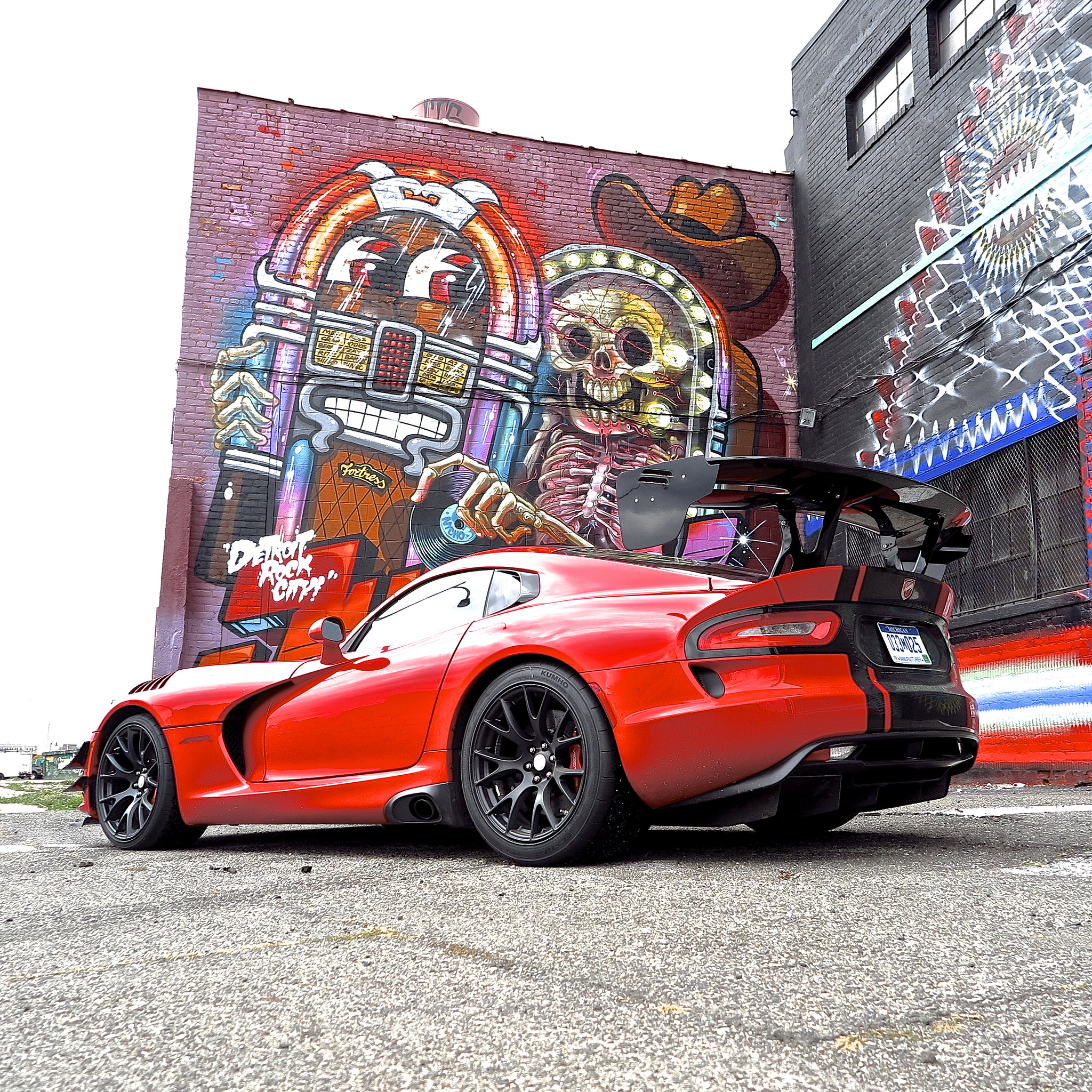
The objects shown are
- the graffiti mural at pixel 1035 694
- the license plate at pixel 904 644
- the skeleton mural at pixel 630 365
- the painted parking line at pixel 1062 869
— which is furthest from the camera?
the skeleton mural at pixel 630 365

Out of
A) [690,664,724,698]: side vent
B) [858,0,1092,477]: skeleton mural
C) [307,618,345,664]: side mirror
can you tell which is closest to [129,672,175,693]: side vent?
[307,618,345,664]: side mirror

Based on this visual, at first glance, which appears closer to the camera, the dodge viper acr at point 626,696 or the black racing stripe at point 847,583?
the dodge viper acr at point 626,696

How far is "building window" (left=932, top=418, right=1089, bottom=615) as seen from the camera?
9.44m

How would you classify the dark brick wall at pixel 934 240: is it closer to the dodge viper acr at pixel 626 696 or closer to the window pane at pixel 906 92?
the window pane at pixel 906 92

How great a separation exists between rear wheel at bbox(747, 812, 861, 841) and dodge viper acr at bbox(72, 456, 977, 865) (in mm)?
13

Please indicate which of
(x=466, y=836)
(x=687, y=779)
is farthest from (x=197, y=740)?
(x=687, y=779)

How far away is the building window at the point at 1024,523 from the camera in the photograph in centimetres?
944

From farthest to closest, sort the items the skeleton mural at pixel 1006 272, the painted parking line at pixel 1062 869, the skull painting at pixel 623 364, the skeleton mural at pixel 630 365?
the skull painting at pixel 623 364, the skeleton mural at pixel 630 365, the skeleton mural at pixel 1006 272, the painted parking line at pixel 1062 869

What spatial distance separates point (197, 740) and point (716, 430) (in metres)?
11.4

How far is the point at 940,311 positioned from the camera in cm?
1175

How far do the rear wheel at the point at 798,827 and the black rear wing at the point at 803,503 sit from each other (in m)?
1.07

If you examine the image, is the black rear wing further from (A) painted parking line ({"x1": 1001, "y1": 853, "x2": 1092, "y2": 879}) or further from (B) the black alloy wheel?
(B) the black alloy wheel

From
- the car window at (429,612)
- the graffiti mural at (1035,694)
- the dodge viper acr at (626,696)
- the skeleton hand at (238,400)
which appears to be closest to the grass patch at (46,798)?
the dodge viper acr at (626,696)

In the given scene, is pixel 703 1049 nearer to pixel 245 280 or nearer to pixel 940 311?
pixel 940 311
